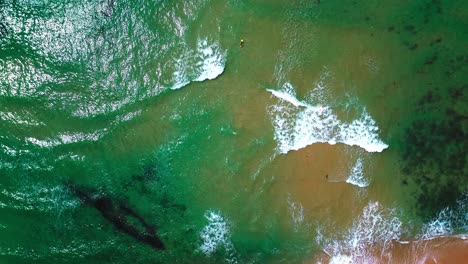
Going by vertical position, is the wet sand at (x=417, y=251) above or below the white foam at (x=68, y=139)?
below

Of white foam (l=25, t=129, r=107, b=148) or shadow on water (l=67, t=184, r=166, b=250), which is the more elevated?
white foam (l=25, t=129, r=107, b=148)

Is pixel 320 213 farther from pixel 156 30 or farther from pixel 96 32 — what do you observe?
pixel 96 32

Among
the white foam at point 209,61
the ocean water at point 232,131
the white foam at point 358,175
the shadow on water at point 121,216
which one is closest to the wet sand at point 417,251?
the ocean water at point 232,131

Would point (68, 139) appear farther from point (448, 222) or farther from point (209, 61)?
point (448, 222)

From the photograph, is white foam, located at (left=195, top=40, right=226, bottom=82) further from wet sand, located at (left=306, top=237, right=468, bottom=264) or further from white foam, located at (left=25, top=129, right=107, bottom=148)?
wet sand, located at (left=306, top=237, right=468, bottom=264)

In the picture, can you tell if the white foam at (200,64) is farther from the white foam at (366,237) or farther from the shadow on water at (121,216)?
the white foam at (366,237)

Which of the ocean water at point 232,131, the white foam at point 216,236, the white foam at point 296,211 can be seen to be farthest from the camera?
the white foam at point 216,236

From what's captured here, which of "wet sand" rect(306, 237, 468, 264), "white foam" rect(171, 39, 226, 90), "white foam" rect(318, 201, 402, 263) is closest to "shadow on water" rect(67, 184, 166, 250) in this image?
"white foam" rect(171, 39, 226, 90)
